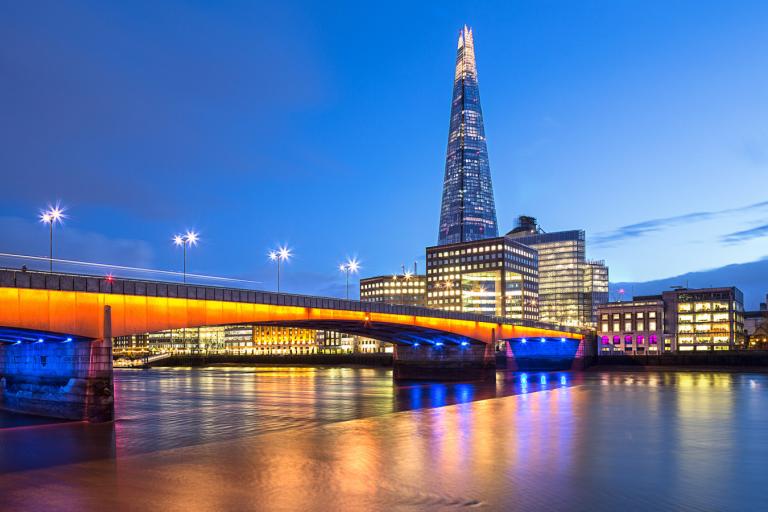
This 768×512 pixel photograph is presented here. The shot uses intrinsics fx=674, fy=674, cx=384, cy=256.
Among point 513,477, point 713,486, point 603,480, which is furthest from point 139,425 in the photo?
point 713,486

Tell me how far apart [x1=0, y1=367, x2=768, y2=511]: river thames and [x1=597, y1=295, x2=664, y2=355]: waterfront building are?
13689 cm

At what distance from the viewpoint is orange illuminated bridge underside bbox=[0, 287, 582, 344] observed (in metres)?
40.6

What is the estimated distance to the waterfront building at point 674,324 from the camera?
182625 millimetres

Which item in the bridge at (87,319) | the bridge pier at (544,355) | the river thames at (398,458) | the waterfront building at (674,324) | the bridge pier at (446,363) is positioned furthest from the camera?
the waterfront building at (674,324)

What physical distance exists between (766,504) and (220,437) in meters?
25.7

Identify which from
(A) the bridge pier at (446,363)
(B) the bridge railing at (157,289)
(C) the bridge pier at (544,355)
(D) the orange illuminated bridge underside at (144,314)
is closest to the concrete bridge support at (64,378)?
(D) the orange illuminated bridge underside at (144,314)

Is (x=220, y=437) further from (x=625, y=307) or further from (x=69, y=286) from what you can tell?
(x=625, y=307)

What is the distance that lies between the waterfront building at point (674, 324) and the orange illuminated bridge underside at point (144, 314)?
123 m

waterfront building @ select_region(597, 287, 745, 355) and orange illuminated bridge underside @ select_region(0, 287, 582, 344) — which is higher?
orange illuminated bridge underside @ select_region(0, 287, 582, 344)

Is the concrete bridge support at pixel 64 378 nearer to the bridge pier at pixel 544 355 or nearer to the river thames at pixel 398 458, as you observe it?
the river thames at pixel 398 458

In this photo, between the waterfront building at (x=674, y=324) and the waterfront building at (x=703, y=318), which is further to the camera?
the waterfront building at (x=674, y=324)

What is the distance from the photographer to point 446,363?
9962 centimetres

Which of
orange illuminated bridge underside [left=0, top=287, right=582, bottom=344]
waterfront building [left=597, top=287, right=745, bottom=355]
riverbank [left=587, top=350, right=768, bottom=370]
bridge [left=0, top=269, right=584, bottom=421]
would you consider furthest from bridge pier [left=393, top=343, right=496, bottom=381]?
waterfront building [left=597, top=287, right=745, bottom=355]

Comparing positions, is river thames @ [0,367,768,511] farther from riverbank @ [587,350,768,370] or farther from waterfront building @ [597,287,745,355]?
waterfront building @ [597,287,745,355]
